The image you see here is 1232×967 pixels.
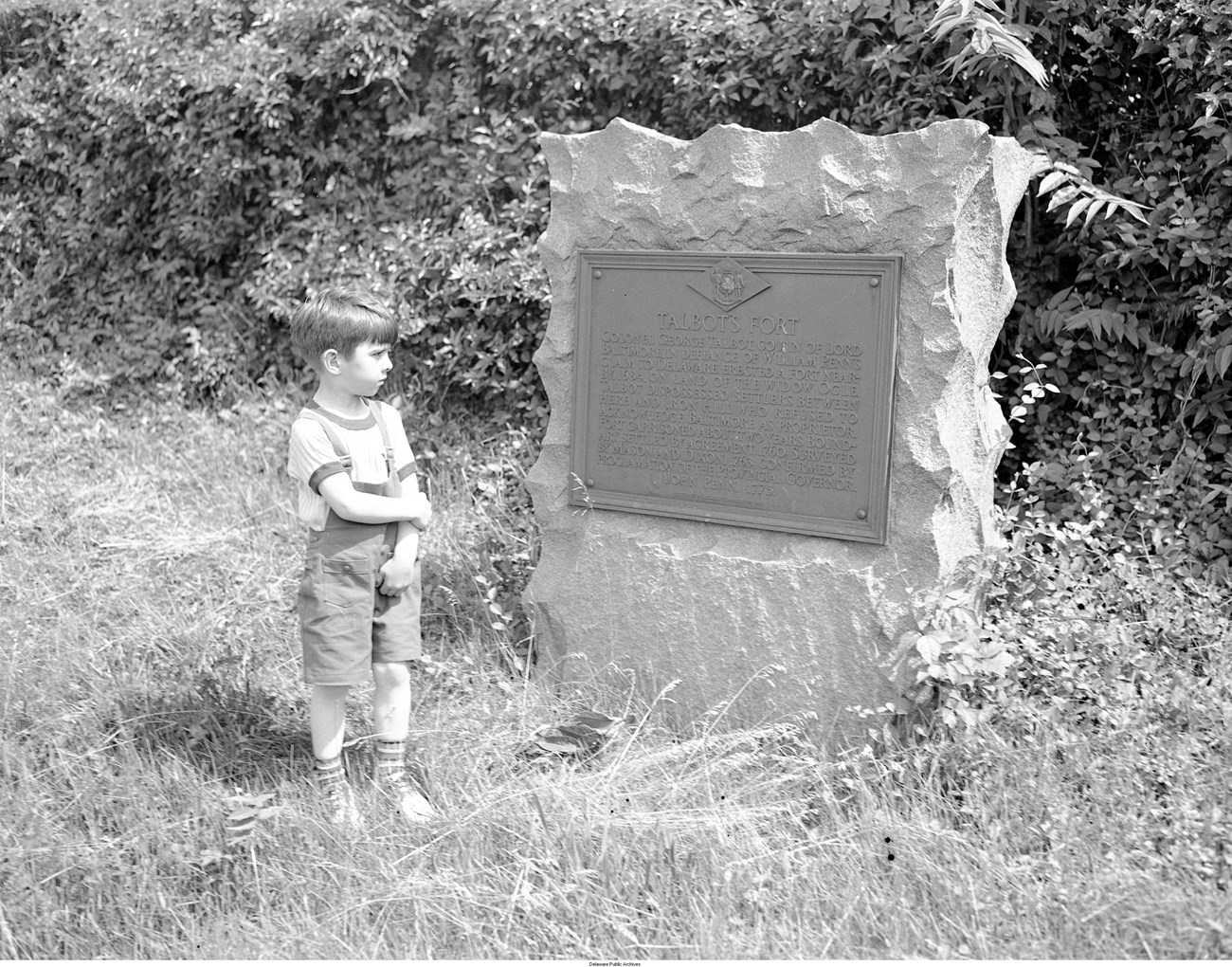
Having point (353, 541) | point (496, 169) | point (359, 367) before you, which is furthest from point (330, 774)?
point (496, 169)

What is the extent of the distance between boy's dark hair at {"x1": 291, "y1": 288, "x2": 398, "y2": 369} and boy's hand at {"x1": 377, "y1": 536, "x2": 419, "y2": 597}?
1.63 feet

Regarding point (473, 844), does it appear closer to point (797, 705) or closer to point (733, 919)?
point (733, 919)

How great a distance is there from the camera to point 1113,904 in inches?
97.2

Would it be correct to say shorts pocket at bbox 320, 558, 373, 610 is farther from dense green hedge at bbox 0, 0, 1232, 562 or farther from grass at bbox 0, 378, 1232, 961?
dense green hedge at bbox 0, 0, 1232, 562

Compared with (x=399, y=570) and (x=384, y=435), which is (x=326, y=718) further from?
(x=384, y=435)

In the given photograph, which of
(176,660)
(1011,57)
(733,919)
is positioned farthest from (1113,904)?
(1011,57)

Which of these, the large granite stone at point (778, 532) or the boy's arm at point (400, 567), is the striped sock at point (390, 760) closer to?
the boy's arm at point (400, 567)

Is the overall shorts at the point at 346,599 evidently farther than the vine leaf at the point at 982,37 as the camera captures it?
No

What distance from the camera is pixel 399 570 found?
3105 mm

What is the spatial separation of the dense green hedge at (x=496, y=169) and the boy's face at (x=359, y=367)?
2365 mm

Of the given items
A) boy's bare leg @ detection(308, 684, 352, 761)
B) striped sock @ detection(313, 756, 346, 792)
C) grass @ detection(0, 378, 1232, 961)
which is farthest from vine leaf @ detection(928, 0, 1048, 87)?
striped sock @ detection(313, 756, 346, 792)

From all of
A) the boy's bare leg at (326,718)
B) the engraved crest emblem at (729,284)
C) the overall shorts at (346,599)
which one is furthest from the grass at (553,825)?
the engraved crest emblem at (729,284)

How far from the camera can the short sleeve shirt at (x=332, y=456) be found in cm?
304

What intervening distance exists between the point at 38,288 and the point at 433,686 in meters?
4.68
